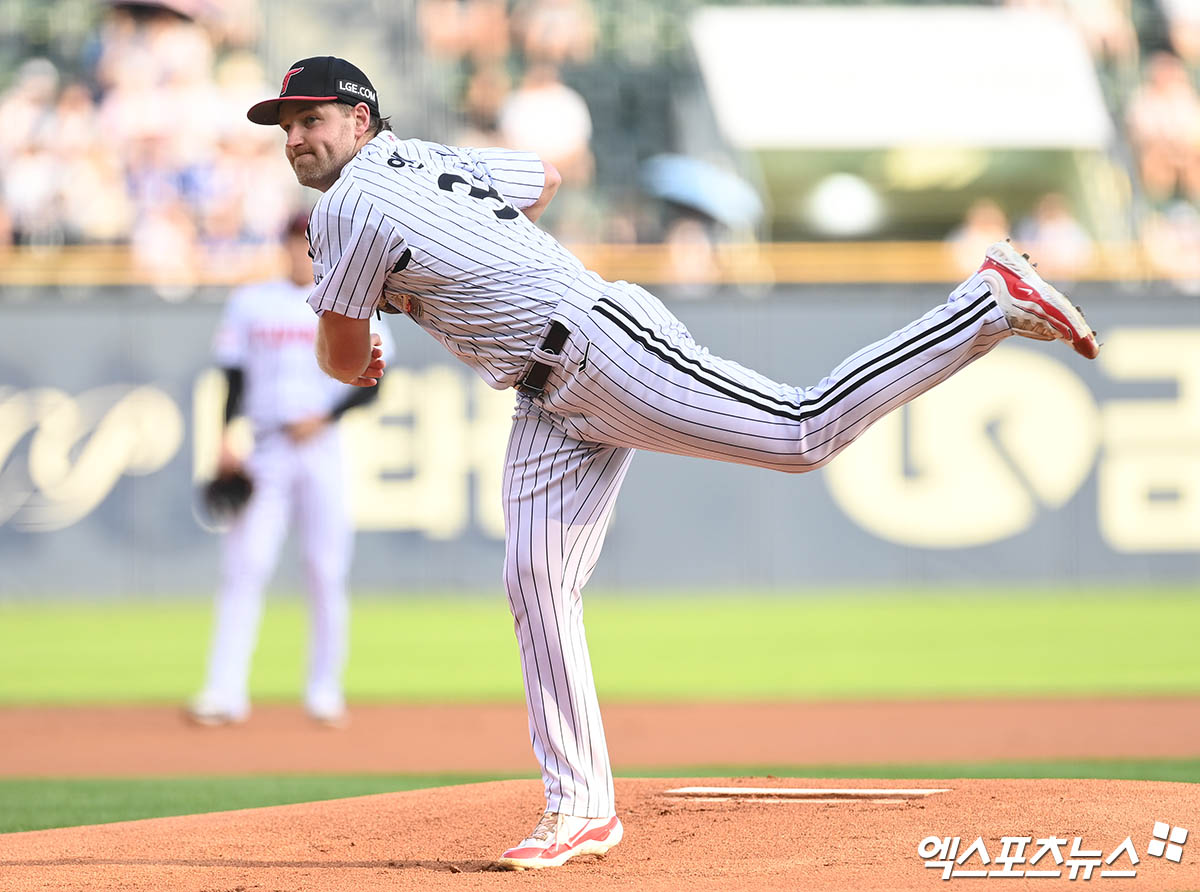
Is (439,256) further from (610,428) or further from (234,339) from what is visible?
(234,339)

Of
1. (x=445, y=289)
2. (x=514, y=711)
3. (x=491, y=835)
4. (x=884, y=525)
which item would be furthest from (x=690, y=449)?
(x=884, y=525)

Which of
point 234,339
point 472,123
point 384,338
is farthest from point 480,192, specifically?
point 472,123

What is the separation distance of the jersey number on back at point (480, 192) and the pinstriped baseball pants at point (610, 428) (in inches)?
12.5

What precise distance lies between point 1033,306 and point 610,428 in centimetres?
97

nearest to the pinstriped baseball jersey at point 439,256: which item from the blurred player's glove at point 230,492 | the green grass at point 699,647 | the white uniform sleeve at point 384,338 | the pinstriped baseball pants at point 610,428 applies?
the pinstriped baseball pants at point 610,428

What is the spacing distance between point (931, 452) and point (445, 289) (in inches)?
341

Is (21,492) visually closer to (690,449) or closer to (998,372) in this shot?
(998,372)

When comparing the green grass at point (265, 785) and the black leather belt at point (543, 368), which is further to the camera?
the green grass at point (265, 785)

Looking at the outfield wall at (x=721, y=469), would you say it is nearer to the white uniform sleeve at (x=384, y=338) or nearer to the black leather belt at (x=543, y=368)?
the white uniform sleeve at (x=384, y=338)

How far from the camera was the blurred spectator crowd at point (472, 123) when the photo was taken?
12727 millimetres

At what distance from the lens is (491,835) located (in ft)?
13.4

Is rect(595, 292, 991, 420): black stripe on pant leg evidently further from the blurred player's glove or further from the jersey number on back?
the blurred player's glove

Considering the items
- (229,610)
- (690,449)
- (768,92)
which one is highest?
(768,92)

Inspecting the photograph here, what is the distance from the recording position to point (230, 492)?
7129 millimetres
